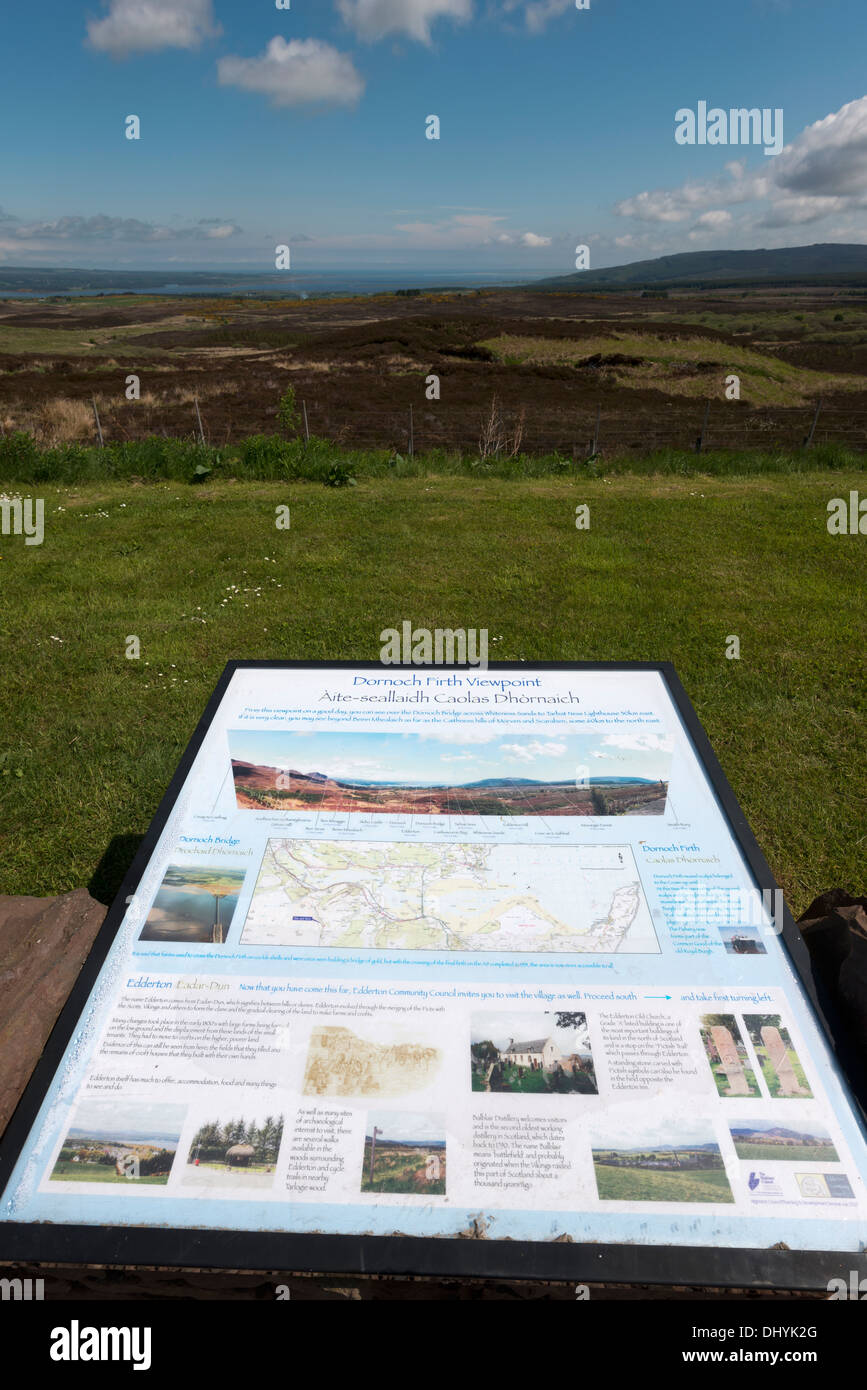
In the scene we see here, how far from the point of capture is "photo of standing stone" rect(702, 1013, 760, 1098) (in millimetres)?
1899

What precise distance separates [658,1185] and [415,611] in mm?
6362

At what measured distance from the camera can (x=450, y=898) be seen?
95.3 inches

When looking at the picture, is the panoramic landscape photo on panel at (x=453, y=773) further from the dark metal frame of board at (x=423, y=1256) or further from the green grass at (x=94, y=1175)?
the dark metal frame of board at (x=423, y=1256)

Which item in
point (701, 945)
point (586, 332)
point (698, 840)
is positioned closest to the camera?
point (701, 945)

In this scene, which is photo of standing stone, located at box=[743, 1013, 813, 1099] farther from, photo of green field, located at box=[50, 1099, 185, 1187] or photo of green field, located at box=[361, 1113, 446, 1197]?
photo of green field, located at box=[50, 1099, 185, 1187]

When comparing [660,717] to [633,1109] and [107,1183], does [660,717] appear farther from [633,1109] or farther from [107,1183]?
[107,1183]

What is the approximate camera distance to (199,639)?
711 centimetres

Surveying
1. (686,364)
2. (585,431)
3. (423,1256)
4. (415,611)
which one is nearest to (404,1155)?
(423,1256)

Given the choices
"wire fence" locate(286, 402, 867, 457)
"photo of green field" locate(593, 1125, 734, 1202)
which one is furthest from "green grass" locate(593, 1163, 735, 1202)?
"wire fence" locate(286, 402, 867, 457)

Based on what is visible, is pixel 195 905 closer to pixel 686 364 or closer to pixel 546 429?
pixel 546 429

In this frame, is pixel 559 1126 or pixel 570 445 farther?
pixel 570 445

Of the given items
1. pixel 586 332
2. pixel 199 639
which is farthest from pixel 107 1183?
pixel 586 332

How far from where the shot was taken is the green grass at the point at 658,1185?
1713 mm
